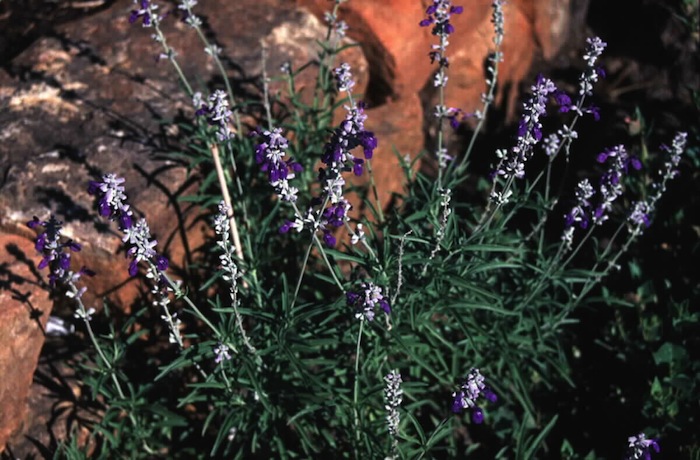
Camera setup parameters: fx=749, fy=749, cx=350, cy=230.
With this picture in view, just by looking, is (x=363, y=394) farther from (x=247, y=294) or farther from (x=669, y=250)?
(x=669, y=250)

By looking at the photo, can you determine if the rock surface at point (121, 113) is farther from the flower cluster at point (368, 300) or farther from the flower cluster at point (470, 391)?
the flower cluster at point (470, 391)

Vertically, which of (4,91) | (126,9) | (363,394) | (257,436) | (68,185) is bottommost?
(257,436)

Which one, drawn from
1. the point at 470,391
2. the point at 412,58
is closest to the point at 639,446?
the point at 470,391

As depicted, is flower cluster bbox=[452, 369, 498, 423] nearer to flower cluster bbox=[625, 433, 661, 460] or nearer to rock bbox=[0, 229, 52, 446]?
flower cluster bbox=[625, 433, 661, 460]

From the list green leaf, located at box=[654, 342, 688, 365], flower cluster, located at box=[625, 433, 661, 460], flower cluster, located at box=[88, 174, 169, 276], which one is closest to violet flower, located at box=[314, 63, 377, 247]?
flower cluster, located at box=[88, 174, 169, 276]

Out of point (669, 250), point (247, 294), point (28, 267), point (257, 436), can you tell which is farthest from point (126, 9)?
point (669, 250)

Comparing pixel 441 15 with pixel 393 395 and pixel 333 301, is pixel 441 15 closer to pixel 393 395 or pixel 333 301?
pixel 333 301

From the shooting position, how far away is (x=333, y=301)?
4.03m

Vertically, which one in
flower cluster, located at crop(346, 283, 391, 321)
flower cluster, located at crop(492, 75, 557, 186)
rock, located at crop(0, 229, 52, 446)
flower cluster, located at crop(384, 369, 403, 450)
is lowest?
rock, located at crop(0, 229, 52, 446)

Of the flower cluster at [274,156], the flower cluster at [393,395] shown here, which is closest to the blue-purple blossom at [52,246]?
the flower cluster at [274,156]

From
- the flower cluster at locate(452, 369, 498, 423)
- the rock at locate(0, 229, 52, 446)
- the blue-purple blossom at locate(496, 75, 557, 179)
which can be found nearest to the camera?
the flower cluster at locate(452, 369, 498, 423)

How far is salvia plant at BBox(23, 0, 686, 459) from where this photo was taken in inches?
138

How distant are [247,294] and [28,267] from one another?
137 centimetres

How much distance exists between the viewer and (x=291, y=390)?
402cm
